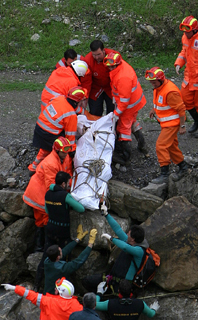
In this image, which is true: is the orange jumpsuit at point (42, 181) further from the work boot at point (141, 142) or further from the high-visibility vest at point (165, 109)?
the high-visibility vest at point (165, 109)

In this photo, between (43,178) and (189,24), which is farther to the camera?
(189,24)

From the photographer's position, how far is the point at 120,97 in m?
6.35

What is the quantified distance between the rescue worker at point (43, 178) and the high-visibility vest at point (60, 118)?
258 mm

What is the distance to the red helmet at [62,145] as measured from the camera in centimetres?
579

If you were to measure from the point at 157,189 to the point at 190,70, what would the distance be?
200 cm

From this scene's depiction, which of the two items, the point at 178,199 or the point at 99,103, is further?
the point at 99,103

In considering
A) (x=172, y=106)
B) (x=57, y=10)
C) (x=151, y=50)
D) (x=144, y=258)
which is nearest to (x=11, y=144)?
(x=172, y=106)

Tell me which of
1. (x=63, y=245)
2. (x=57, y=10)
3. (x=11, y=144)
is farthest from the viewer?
(x=57, y=10)

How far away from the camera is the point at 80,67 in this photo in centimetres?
661

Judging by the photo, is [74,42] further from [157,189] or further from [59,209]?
[59,209]

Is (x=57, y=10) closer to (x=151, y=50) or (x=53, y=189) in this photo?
(x=151, y=50)

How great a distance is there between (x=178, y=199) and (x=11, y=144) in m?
3.32

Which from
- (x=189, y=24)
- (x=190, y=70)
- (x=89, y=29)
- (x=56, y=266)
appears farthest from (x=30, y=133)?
(x=89, y=29)

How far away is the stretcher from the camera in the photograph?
233 inches
